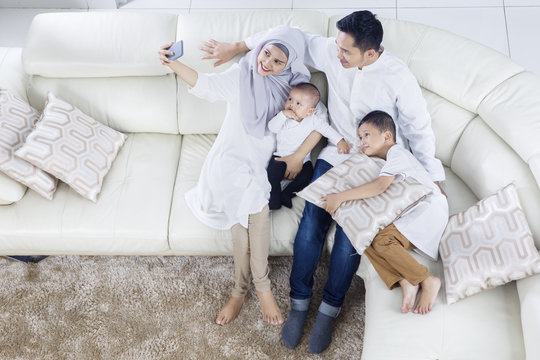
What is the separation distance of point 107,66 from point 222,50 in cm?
50

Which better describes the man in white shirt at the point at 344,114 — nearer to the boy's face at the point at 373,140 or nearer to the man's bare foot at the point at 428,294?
the boy's face at the point at 373,140

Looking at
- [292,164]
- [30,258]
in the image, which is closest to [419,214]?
[292,164]

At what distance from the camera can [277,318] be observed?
2217 millimetres

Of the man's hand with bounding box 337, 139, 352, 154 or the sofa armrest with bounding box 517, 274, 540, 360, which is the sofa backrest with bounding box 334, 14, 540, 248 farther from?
the man's hand with bounding box 337, 139, 352, 154

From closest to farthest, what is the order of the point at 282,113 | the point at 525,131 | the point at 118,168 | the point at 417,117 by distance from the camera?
the point at 525,131
the point at 417,117
the point at 282,113
the point at 118,168

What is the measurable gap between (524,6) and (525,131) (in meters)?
1.61

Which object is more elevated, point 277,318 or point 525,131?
point 525,131

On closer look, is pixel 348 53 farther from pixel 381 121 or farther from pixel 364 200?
pixel 364 200

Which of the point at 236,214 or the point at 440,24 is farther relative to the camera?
the point at 440,24

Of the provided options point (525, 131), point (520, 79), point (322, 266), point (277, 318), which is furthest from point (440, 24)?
point (277, 318)

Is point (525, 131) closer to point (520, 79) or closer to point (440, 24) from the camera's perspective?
point (520, 79)

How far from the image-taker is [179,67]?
2.04 metres

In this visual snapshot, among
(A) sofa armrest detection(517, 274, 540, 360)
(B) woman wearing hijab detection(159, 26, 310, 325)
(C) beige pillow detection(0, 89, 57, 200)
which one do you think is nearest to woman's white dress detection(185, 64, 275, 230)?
(B) woman wearing hijab detection(159, 26, 310, 325)

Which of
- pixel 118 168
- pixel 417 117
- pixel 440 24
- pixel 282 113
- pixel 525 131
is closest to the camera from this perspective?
pixel 525 131
